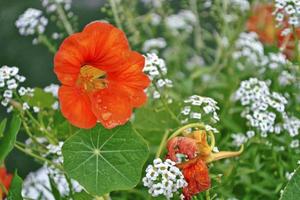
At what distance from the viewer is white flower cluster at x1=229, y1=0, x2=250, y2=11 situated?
153cm

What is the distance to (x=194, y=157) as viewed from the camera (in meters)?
1.01

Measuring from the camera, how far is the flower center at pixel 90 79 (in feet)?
3.56

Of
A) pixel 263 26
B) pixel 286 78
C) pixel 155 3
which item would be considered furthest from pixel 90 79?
pixel 263 26

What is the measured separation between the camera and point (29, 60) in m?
2.34

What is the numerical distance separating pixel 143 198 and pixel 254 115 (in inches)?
9.5

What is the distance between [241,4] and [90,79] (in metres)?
0.56

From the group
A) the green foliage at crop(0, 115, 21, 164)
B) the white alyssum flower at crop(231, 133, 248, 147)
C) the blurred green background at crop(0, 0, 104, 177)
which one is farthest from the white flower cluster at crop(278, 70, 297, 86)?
the blurred green background at crop(0, 0, 104, 177)

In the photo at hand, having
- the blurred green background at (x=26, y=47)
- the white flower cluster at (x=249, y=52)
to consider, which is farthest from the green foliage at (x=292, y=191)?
the blurred green background at (x=26, y=47)

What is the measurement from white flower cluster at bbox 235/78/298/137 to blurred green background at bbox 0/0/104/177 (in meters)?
1.06

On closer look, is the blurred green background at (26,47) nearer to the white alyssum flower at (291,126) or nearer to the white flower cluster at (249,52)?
the white flower cluster at (249,52)

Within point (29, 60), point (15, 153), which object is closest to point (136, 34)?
point (15, 153)

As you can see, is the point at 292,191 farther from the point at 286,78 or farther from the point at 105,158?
the point at 286,78

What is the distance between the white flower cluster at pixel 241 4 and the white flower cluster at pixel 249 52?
62 mm

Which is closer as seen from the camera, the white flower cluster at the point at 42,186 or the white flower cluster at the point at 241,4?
the white flower cluster at the point at 42,186
